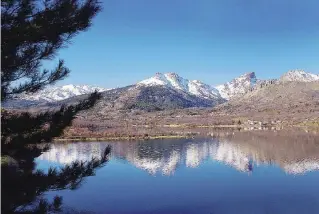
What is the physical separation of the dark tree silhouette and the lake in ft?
23.7

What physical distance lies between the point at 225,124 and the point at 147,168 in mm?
137842

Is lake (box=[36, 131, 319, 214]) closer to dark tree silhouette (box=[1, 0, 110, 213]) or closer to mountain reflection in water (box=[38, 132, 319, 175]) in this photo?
mountain reflection in water (box=[38, 132, 319, 175])

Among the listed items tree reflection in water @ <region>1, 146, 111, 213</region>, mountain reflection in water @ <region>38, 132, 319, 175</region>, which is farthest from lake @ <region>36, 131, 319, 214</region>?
tree reflection in water @ <region>1, 146, 111, 213</region>

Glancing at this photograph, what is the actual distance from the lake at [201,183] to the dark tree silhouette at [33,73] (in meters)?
7.22

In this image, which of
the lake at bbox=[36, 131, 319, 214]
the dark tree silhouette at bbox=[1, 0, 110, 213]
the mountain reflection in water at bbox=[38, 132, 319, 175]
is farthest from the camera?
the mountain reflection in water at bbox=[38, 132, 319, 175]

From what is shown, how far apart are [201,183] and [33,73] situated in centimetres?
3585

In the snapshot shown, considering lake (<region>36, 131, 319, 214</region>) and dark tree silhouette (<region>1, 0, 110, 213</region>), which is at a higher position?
dark tree silhouette (<region>1, 0, 110, 213</region>)

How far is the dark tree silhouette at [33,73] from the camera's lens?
1176 centimetres

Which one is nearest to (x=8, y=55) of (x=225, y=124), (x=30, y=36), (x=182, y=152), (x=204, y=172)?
(x=30, y=36)

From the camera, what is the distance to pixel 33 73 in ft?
40.3

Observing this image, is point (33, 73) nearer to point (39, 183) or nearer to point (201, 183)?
point (39, 183)

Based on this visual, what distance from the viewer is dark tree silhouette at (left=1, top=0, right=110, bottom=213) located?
11.8m

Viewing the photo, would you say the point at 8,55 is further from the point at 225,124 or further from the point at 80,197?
the point at 225,124

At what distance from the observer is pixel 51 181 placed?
1316cm
